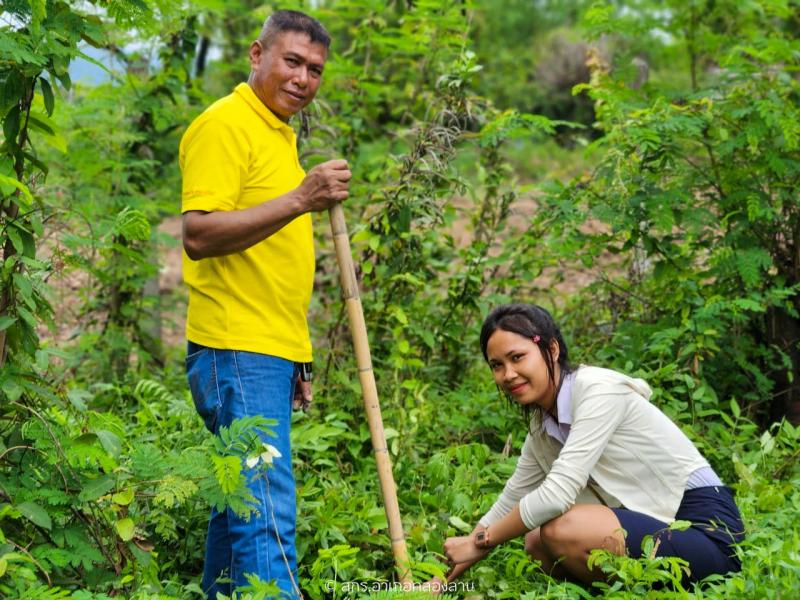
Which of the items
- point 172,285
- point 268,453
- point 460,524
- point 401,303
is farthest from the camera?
point 172,285

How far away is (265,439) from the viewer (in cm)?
293

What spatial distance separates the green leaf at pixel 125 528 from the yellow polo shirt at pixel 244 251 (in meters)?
0.62

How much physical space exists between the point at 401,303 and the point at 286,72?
6.43 feet

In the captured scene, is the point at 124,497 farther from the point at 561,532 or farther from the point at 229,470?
the point at 561,532

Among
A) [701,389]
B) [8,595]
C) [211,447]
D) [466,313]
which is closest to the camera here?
[8,595]

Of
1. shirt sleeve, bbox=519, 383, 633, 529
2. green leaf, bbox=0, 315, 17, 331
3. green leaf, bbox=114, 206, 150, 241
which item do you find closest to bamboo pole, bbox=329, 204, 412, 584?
shirt sleeve, bbox=519, 383, 633, 529

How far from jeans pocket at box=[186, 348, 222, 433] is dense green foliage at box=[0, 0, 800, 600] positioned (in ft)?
0.50

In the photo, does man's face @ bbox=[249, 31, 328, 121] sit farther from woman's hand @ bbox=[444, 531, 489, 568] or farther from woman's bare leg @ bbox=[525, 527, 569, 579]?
woman's bare leg @ bbox=[525, 527, 569, 579]

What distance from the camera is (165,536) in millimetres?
3250

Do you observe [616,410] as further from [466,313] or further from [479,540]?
[466,313]

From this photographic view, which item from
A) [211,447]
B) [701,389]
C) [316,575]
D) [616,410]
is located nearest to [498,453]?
[701,389]

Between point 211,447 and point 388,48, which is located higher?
point 388,48

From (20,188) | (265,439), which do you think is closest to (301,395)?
(265,439)

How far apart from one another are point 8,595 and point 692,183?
12.7 feet
